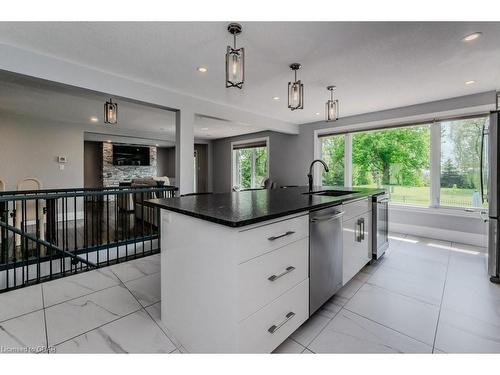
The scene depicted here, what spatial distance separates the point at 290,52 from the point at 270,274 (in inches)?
84.9

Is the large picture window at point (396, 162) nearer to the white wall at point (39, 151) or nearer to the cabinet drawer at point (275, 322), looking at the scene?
the cabinet drawer at point (275, 322)

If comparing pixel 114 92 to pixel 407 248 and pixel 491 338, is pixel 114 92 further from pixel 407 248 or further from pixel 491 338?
pixel 407 248

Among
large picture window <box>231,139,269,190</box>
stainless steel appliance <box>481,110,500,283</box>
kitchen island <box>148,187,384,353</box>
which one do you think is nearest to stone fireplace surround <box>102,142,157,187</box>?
large picture window <box>231,139,269,190</box>

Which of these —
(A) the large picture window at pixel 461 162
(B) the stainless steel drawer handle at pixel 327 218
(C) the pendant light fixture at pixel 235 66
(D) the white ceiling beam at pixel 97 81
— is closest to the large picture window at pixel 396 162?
(A) the large picture window at pixel 461 162

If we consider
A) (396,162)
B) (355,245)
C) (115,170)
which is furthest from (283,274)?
(115,170)

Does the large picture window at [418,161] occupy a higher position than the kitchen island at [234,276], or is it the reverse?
the large picture window at [418,161]

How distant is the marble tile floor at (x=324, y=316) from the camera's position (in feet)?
4.78

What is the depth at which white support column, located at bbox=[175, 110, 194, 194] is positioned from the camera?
3572 millimetres

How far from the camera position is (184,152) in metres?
3.60

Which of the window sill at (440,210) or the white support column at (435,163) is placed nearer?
the window sill at (440,210)

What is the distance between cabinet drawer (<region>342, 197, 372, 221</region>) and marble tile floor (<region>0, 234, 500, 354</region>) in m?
0.70

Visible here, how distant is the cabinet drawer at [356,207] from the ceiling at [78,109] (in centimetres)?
300

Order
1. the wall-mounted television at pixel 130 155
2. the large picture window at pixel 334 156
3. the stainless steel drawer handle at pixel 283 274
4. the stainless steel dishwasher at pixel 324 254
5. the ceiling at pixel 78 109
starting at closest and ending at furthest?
the stainless steel drawer handle at pixel 283 274 < the stainless steel dishwasher at pixel 324 254 < the ceiling at pixel 78 109 < the large picture window at pixel 334 156 < the wall-mounted television at pixel 130 155
